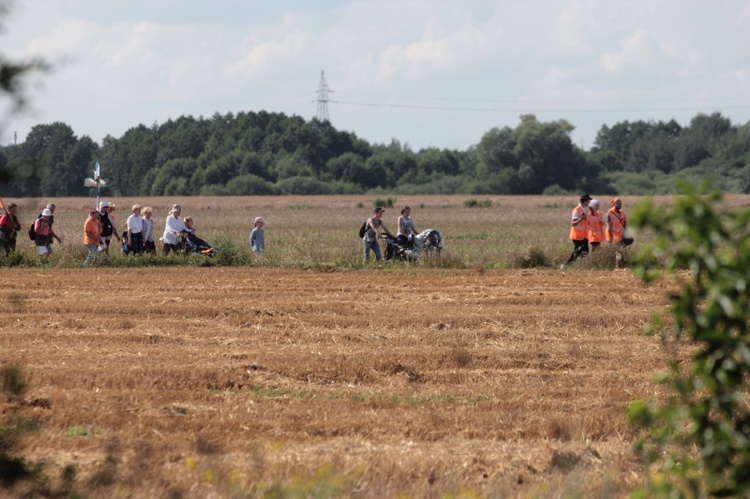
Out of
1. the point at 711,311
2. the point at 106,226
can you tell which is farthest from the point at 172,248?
the point at 711,311

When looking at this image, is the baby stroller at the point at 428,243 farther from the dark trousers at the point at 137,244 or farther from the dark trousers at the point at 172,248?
the dark trousers at the point at 137,244

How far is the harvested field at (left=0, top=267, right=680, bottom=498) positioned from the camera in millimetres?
7449

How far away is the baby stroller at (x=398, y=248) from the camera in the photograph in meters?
21.6

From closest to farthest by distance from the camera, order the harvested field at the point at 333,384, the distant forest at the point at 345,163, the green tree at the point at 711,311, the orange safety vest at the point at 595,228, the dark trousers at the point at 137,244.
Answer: the green tree at the point at 711,311 < the harvested field at the point at 333,384 < the orange safety vest at the point at 595,228 < the dark trousers at the point at 137,244 < the distant forest at the point at 345,163

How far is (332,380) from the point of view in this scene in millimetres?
10727

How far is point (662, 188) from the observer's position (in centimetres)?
9062

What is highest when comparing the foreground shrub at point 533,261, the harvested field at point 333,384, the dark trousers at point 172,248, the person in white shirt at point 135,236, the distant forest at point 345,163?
the distant forest at point 345,163

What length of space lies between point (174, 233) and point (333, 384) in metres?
11.8

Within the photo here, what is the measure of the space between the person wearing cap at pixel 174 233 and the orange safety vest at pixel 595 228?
8.01 m

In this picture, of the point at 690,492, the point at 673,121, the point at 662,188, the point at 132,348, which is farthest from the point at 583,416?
the point at 673,121

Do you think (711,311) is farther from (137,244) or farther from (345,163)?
(345,163)

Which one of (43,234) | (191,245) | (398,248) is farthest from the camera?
(398,248)

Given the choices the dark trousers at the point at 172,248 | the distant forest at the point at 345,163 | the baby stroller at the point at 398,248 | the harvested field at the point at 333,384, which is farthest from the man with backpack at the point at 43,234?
the distant forest at the point at 345,163

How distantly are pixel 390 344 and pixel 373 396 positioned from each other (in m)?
2.64
